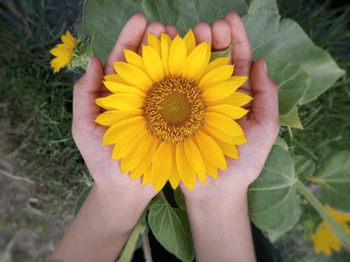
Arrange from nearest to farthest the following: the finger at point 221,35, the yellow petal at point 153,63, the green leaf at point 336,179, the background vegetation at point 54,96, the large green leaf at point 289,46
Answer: the yellow petal at point 153,63 < the finger at point 221,35 < the green leaf at point 336,179 < the large green leaf at point 289,46 < the background vegetation at point 54,96

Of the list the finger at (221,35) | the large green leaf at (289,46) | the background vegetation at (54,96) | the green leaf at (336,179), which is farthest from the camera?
the background vegetation at (54,96)

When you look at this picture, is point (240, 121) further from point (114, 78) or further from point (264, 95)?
point (114, 78)

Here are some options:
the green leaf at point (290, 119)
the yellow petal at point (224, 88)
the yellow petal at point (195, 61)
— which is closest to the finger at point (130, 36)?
the yellow petal at point (195, 61)

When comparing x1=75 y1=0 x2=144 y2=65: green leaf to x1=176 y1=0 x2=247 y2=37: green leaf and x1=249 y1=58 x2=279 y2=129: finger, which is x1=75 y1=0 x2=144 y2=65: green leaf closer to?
x1=176 y1=0 x2=247 y2=37: green leaf

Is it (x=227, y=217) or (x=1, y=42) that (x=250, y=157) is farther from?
(x=1, y=42)

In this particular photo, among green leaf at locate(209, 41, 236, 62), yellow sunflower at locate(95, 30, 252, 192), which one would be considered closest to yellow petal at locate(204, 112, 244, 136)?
Answer: yellow sunflower at locate(95, 30, 252, 192)

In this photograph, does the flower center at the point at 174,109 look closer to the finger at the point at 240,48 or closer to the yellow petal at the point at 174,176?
the yellow petal at the point at 174,176
